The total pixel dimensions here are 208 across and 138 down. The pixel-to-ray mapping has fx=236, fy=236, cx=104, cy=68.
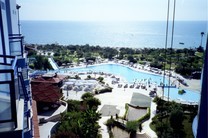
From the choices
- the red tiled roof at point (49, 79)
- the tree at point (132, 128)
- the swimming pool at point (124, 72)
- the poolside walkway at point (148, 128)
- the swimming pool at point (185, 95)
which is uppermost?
the red tiled roof at point (49, 79)

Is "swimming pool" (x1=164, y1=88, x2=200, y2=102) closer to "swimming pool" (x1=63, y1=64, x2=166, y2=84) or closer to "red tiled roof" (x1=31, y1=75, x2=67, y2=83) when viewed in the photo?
"swimming pool" (x1=63, y1=64, x2=166, y2=84)

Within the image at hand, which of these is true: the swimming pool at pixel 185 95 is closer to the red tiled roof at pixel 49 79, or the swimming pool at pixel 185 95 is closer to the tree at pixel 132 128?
the tree at pixel 132 128

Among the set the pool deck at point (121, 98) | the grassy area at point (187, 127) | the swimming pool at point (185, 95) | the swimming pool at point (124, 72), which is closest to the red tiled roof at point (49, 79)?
the pool deck at point (121, 98)

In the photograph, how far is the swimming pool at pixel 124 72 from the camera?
33.4 metres

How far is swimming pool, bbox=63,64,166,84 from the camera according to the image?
109 ft

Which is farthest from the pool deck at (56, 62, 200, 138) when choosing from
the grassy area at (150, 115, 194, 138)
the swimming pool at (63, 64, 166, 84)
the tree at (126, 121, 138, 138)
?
the swimming pool at (63, 64, 166, 84)

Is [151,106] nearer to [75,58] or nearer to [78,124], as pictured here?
[78,124]

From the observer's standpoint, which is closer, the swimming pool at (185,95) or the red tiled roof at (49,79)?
the red tiled roof at (49,79)

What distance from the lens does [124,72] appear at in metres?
37.6

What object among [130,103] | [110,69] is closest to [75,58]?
[110,69]

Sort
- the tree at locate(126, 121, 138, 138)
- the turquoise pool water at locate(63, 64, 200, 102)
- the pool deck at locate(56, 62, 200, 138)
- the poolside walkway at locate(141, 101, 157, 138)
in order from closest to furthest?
the tree at locate(126, 121, 138, 138), the poolside walkway at locate(141, 101, 157, 138), the pool deck at locate(56, 62, 200, 138), the turquoise pool water at locate(63, 64, 200, 102)

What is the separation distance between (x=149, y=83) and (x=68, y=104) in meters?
14.6

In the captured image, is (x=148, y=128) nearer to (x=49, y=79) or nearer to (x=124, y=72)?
(x=49, y=79)

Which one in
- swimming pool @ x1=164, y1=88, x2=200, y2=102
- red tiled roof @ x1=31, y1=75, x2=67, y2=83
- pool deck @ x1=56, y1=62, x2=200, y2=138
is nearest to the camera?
pool deck @ x1=56, y1=62, x2=200, y2=138
